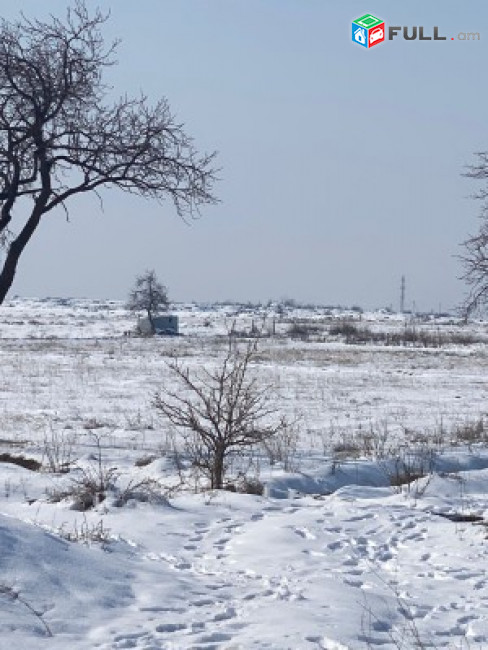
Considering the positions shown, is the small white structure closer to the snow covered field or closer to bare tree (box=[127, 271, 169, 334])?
bare tree (box=[127, 271, 169, 334])

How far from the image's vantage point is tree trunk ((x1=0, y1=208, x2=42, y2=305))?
12359 mm

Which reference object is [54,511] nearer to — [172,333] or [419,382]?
[419,382]

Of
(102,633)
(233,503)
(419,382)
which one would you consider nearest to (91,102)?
(233,503)

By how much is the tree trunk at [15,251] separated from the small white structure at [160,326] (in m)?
59.1

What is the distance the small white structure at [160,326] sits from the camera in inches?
2864

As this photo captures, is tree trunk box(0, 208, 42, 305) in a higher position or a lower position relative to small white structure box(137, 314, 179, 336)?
higher

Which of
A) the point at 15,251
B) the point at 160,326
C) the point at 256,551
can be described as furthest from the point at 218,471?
the point at 160,326

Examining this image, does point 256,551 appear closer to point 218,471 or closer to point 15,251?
point 218,471

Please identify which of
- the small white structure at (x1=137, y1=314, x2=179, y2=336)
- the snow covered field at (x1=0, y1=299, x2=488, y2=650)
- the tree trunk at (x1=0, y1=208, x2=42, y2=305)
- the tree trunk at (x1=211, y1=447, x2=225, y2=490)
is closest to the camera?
the snow covered field at (x1=0, y1=299, x2=488, y2=650)

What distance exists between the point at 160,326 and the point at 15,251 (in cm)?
6220

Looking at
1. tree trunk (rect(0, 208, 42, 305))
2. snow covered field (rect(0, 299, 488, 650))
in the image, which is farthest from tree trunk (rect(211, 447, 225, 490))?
tree trunk (rect(0, 208, 42, 305))

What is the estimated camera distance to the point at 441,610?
16.6ft

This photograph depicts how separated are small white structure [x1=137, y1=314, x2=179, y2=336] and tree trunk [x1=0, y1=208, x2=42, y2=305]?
194 feet

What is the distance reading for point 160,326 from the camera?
7444 centimetres
